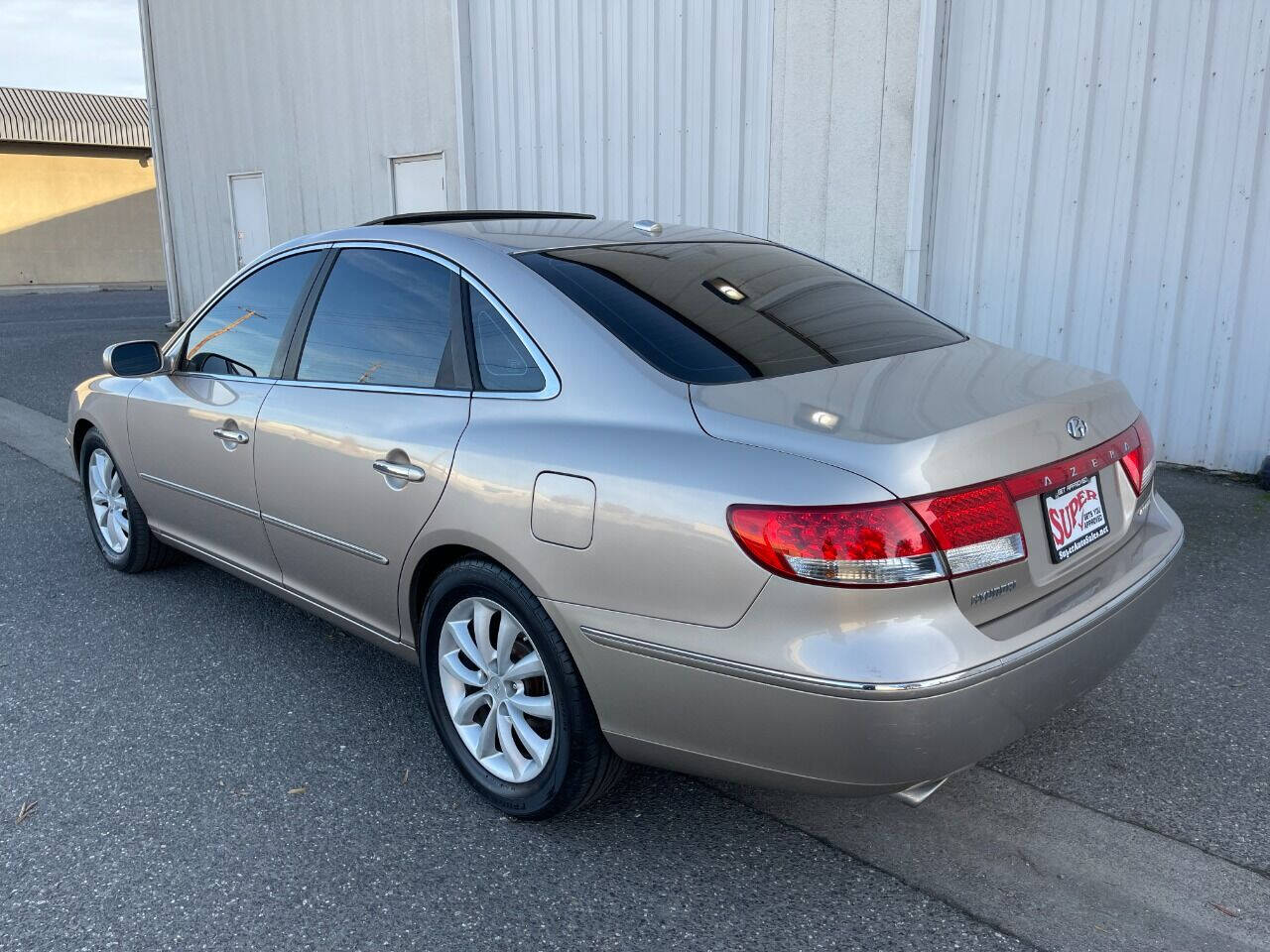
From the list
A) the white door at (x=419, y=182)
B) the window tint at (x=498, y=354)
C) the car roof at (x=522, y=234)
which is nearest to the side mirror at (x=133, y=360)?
the car roof at (x=522, y=234)

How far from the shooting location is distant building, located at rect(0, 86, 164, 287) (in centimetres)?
2809

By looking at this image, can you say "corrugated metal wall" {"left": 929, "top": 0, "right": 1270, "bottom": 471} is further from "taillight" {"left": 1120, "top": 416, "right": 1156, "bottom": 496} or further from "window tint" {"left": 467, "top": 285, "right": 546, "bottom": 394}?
"window tint" {"left": 467, "top": 285, "right": 546, "bottom": 394}

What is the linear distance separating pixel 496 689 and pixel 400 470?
2.21 ft

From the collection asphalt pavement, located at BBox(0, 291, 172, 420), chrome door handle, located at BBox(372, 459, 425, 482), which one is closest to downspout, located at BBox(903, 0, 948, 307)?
chrome door handle, located at BBox(372, 459, 425, 482)

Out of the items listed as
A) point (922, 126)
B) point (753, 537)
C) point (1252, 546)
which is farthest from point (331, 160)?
point (753, 537)

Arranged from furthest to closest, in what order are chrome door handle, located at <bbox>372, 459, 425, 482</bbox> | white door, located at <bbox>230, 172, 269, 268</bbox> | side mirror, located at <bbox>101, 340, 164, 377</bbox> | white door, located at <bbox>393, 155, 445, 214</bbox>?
white door, located at <bbox>230, 172, 269, 268</bbox>, white door, located at <bbox>393, 155, 445, 214</bbox>, side mirror, located at <bbox>101, 340, 164, 377</bbox>, chrome door handle, located at <bbox>372, 459, 425, 482</bbox>

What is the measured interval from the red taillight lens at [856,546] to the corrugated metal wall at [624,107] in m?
5.82

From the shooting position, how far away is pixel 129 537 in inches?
189

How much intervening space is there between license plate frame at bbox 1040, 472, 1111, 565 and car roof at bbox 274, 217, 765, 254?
1562mm

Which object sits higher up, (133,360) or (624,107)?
(624,107)

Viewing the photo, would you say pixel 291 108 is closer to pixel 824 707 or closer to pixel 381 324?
pixel 381 324

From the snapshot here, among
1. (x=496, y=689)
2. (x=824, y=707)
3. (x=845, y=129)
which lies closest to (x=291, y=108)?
(x=845, y=129)

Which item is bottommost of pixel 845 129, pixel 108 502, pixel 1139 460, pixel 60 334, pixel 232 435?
pixel 60 334

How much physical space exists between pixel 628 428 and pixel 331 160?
1099 cm
